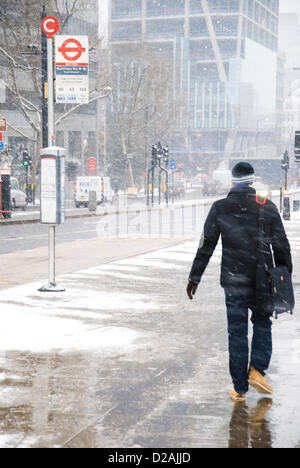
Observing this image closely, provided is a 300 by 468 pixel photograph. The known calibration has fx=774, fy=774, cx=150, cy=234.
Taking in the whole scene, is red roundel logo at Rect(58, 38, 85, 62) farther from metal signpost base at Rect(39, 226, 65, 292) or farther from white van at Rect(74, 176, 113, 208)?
white van at Rect(74, 176, 113, 208)

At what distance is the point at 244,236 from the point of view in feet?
19.8

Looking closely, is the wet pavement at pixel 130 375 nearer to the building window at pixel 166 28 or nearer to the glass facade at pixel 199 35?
the glass facade at pixel 199 35

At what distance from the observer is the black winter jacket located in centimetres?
603

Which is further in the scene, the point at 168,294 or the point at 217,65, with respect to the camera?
the point at 217,65

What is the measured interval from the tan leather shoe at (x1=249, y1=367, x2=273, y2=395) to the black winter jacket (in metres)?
0.74

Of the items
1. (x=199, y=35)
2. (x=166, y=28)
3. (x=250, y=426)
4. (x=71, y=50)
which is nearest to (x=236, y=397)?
(x=250, y=426)

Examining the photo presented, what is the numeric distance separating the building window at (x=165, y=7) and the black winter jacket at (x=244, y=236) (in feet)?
451

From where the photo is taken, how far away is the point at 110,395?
6.10 metres

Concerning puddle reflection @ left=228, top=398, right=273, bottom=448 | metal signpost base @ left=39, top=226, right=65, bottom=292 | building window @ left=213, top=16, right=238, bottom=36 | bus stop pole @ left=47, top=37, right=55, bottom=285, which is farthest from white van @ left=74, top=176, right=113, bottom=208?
building window @ left=213, top=16, right=238, bottom=36

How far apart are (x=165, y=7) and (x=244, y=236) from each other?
140 m

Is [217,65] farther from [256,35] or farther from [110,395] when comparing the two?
[110,395]

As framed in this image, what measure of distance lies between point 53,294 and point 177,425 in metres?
6.16

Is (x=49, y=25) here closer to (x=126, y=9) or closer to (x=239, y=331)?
(x=239, y=331)
